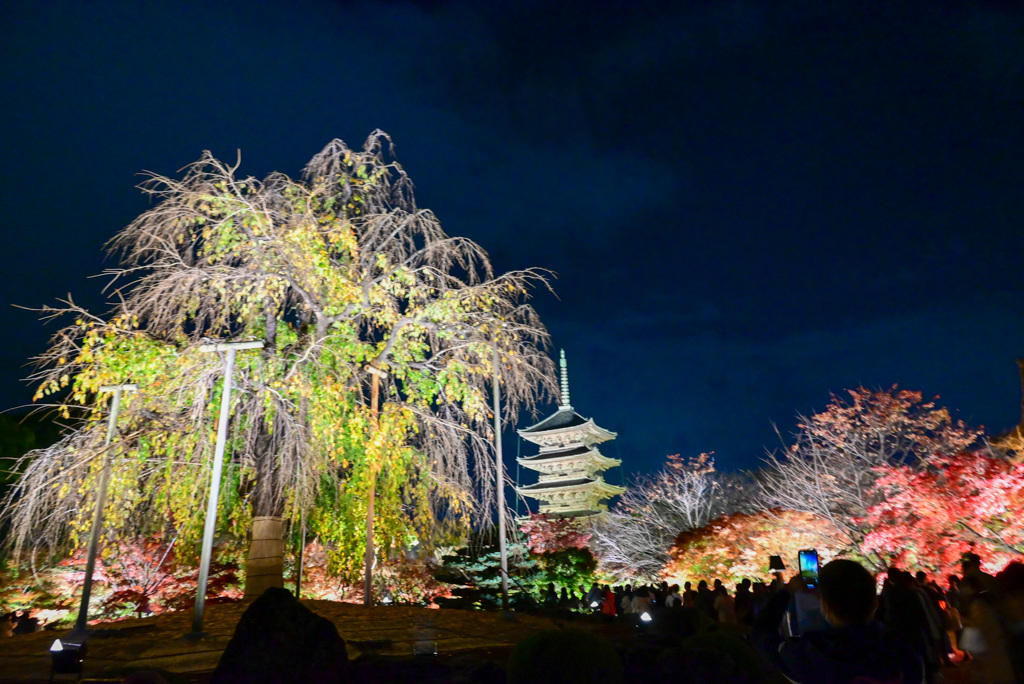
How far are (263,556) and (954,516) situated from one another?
13071 mm

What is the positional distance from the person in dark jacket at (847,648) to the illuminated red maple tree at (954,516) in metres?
11.4

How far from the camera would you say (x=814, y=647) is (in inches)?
78.4

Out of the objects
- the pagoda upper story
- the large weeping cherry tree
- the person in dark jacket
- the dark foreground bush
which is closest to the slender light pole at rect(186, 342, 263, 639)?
the large weeping cherry tree

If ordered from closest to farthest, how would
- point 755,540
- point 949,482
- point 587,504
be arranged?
point 949,482
point 755,540
point 587,504

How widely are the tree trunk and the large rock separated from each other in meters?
4.67

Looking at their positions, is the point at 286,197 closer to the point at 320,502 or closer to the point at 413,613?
the point at 320,502

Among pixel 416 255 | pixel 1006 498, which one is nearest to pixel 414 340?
pixel 416 255

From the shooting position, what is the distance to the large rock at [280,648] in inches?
155

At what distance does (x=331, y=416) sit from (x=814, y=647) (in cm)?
712

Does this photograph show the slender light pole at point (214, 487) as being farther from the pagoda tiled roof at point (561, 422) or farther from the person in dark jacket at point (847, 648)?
the pagoda tiled roof at point (561, 422)

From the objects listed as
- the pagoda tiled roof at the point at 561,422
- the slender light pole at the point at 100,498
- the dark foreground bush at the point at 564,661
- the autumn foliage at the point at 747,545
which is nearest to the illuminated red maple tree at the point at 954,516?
the autumn foliage at the point at 747,545

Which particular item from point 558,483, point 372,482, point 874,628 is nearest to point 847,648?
point 874,628

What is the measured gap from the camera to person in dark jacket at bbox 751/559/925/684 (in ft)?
6.23

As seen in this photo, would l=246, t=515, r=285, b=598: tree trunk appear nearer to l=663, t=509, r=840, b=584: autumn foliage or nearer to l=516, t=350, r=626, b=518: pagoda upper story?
l=663, t=509, r=840, b=584: autumn foliage
